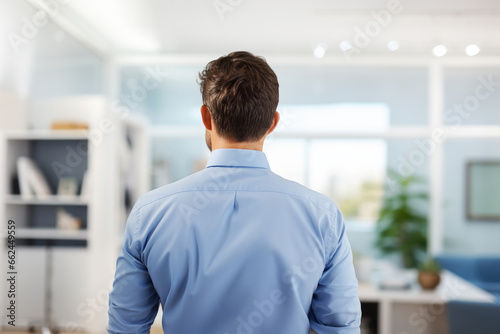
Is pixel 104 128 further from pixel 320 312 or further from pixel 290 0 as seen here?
pixel 320 312

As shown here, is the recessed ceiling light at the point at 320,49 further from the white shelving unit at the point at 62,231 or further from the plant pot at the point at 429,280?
the plant pot at the point at 429,280

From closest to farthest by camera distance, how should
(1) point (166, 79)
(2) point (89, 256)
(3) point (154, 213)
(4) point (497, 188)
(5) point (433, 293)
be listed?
(3) point (154, 213) < (5) point (433, 293) < (2) point (89, 256) < (4) point (497, 188) < (1) point (166, 79)

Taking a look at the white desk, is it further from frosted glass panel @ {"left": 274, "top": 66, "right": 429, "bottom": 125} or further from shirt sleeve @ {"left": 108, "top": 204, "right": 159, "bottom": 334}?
shirt sleeve @ {"left": 108, "top": 204, "right": 159, "bottom": 334}

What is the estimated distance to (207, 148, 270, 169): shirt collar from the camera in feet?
3.22

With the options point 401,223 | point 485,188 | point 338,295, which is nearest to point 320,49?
point 401,223

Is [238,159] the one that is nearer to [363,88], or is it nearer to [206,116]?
[206,116]

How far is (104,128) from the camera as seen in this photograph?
14.3 feet

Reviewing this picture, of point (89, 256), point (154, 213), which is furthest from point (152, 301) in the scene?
point (89, 256)

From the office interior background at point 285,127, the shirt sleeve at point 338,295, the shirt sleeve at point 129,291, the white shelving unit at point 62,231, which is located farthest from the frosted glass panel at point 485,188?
the shirt sleeve at point 129,291

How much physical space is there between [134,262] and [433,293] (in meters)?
3.05

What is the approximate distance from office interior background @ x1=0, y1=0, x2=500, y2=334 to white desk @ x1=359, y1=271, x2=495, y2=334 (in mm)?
14

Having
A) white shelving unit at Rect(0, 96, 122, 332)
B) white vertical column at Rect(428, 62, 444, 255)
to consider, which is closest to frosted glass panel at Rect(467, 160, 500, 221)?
white vertical column at Rect(428, 62, 444, 255)

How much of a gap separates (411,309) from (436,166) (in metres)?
1.81

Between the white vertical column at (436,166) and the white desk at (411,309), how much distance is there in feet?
4.17
